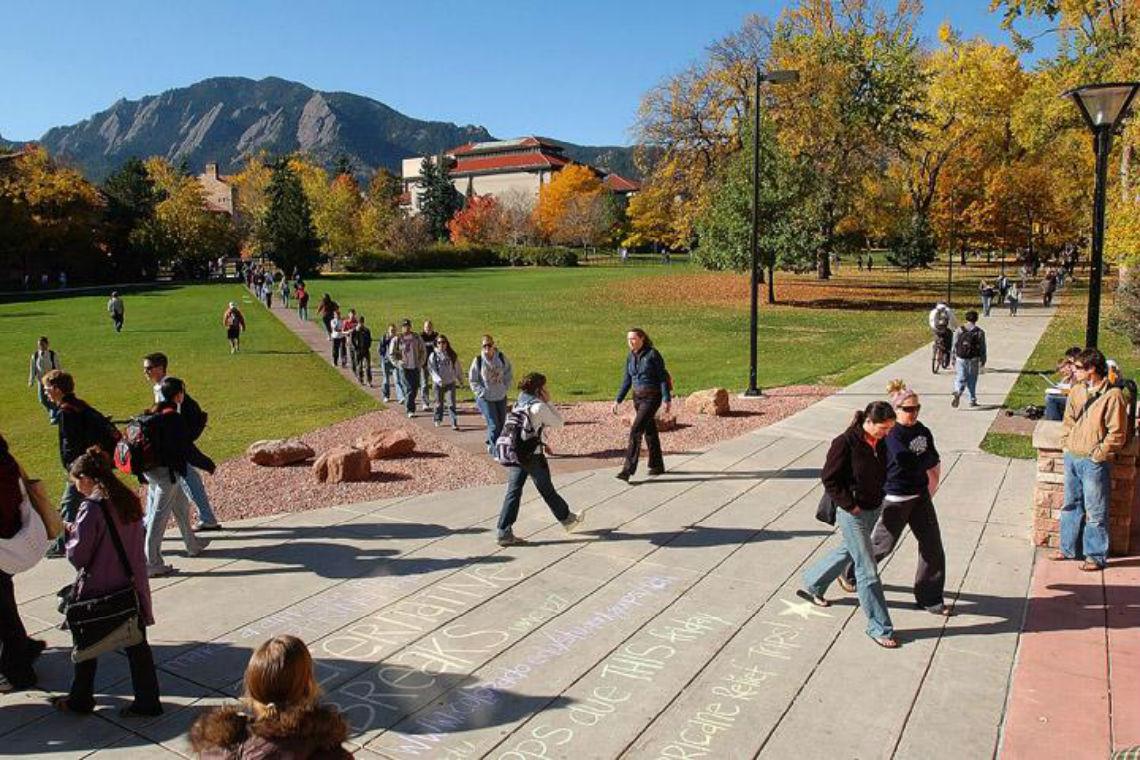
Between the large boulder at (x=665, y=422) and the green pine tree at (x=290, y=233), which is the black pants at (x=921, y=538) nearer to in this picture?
the large boulder at (x=665, y=422)

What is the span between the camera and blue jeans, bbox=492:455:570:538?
7617mm

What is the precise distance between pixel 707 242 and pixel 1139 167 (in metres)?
16.1

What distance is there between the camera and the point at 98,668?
5570mm

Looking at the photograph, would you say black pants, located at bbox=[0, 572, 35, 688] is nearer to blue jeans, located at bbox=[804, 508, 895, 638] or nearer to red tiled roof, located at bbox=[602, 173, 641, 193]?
blue jeans, located at bbox=[804, 508, 895, 638]

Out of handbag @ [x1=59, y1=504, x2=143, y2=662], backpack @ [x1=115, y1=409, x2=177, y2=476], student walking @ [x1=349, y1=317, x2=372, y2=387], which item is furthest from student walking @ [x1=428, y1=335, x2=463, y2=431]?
handbag @ [x1=59, y1=504, x2=143, y2=662]

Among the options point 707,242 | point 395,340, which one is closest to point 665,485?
point 395,340

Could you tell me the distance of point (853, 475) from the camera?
18.5ft

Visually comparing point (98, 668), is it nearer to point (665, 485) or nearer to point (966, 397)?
point (665, 485)

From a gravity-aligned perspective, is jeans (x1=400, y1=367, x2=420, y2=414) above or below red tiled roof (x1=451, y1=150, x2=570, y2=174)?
below

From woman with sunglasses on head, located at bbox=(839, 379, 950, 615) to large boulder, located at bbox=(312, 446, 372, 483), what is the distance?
20.9ft

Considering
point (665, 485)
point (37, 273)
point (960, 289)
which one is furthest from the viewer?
point (37, 273)

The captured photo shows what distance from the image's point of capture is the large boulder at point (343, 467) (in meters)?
10.2

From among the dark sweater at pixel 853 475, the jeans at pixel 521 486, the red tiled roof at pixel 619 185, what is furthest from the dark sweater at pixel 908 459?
the red tiled roof at pixel 619 185

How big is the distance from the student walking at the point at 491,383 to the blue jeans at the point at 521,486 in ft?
11.6
